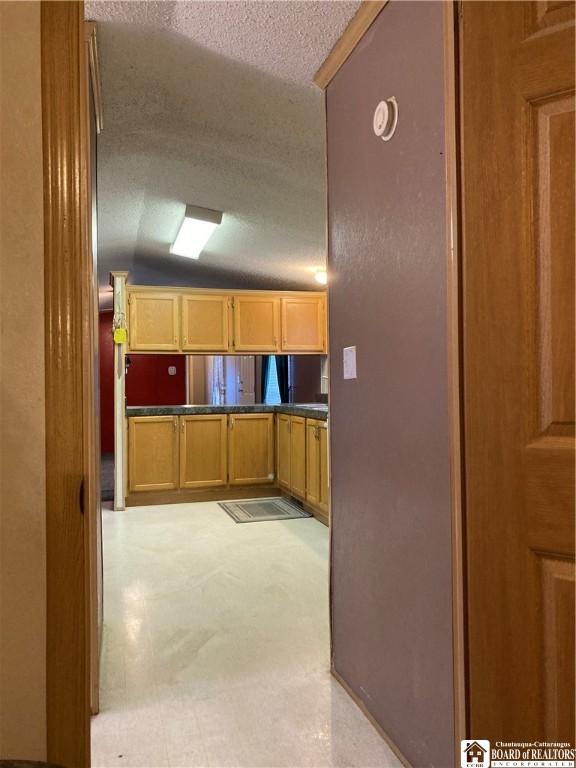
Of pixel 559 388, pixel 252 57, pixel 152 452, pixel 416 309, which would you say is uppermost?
pixel 252 57

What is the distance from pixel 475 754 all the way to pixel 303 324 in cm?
478

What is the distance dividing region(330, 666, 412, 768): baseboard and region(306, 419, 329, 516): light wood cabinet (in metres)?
1.97

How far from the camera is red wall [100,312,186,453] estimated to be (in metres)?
8.43

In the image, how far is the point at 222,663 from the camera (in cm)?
209

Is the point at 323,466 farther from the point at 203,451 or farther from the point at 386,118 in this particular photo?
the point at 386,118

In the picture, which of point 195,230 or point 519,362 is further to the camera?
point 195,230

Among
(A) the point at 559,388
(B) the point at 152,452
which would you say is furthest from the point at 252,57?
(B) the point at 152,452

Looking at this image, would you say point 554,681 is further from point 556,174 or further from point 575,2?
point 575,2

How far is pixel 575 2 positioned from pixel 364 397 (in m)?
1.12

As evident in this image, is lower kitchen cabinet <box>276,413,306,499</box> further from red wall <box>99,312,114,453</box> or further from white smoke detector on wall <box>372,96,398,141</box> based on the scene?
red wall <box>99,312,114,453</box>

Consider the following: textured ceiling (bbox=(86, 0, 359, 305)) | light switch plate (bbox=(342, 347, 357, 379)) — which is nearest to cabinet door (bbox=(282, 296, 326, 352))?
textured ceiling (bbox=(86, 0, 359, 305))

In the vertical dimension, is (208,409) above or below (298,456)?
above

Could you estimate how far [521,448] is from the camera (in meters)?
1.07

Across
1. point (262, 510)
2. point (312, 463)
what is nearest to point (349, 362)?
point (312, 463)
